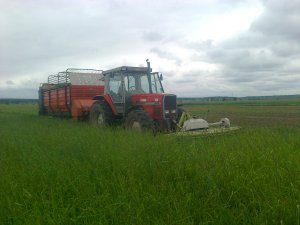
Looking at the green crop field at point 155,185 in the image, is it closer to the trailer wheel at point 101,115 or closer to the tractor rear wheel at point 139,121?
the tractor rear wheel at point 139,121

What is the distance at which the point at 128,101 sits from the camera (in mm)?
11109

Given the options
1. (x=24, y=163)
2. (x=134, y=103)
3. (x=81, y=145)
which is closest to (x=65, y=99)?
(x=134, y=103)

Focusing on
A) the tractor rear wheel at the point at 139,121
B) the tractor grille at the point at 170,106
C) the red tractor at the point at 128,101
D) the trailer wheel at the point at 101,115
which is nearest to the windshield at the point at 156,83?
the red tractor at the point at 128,101

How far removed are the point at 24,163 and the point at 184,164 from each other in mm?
2860

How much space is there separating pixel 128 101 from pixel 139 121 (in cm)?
150

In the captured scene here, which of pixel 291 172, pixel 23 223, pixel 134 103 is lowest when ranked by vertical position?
pixel 23 223

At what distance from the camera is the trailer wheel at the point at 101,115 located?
11.9 meters

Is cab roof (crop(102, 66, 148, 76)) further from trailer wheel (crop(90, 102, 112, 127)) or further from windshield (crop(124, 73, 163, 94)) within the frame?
trailer wheel (crop(90, 102, 112, 127))

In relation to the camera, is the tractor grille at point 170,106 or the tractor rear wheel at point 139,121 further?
the tractor grille at point 170,106

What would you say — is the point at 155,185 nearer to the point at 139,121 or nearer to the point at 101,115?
the point at 139,121

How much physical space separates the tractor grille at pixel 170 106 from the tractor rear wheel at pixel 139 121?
32.1 inches

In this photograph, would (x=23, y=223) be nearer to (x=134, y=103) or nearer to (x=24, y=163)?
(x=24, y=163)

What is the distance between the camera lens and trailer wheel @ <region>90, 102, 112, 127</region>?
1187 centimetres

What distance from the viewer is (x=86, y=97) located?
15492 millimetres
